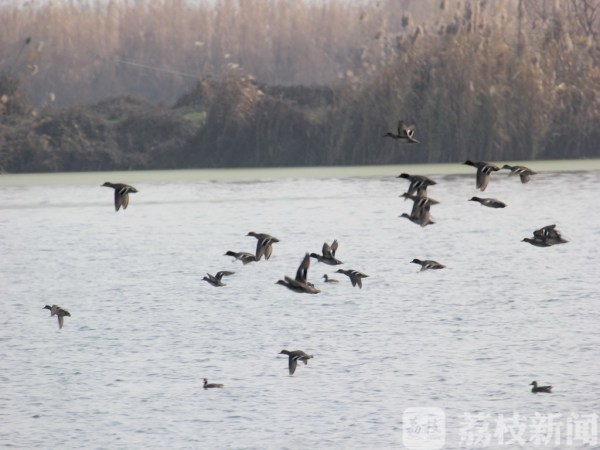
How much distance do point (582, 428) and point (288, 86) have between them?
21515 millimetres

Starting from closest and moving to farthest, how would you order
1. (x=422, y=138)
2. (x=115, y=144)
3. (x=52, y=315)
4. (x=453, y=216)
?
(x=52, y=315) < (x=453, y=216) < (x=422, y=138) < (x=115, y=144)

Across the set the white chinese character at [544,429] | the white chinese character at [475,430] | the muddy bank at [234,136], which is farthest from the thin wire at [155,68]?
the white chinese character at [544,429]

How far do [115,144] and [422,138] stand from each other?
6892 millimetres

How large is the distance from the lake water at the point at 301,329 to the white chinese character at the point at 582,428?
0.07 ft

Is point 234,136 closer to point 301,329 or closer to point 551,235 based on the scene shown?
point 301,329

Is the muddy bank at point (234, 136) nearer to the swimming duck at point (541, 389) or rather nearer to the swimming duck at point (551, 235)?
the swimming duck at point (551, 235)

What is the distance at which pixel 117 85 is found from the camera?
34938 mm

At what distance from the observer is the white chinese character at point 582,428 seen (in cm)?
824

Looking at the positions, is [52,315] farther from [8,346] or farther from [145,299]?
[145,299]

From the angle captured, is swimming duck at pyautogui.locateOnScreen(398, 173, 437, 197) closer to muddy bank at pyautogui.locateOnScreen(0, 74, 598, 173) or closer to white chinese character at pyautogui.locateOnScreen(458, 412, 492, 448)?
white chinese character at pyautogui.locateOnScreen(458, 412, 492, 448)

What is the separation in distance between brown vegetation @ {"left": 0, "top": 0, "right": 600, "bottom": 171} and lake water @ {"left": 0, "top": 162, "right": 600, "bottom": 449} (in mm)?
2329

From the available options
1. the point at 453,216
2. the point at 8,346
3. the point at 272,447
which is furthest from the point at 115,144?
the point at 272,447

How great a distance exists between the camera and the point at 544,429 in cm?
856

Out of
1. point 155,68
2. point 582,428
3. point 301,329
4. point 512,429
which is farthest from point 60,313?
point 155,68
